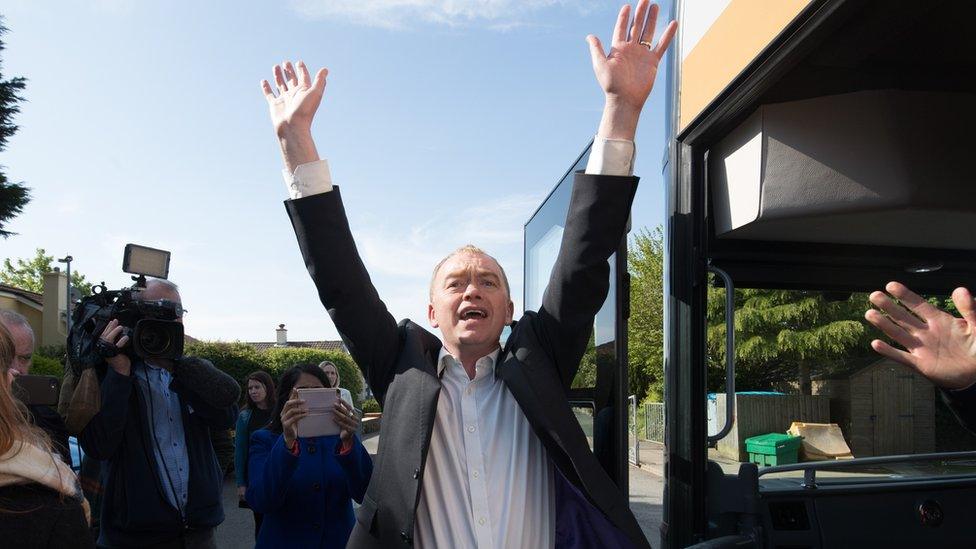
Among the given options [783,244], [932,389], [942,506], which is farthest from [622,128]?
[942,506]

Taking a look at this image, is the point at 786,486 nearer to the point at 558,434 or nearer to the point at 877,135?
the point at 877,135

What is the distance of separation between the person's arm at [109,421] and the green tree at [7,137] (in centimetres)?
2089

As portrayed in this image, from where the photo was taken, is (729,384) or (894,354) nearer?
(894,354)

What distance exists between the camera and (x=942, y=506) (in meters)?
3.35

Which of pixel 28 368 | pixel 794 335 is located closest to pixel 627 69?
pixel 794 335

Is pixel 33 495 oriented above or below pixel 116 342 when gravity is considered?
below

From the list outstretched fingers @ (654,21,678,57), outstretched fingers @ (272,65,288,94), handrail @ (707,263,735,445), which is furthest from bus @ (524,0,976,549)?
outstretched fingers @ (272,65,288,94)

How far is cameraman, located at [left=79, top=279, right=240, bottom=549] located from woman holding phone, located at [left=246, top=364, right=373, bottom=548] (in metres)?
0.25

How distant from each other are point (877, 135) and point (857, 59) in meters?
0.35

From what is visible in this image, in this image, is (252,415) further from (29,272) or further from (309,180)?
(29,272)

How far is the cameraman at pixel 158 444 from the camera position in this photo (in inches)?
139

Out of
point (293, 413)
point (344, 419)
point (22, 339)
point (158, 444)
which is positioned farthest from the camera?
point (158, 444)

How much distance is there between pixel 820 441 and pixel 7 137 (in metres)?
23.0

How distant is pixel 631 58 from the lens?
2254 millimetres
